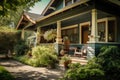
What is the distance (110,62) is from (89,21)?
5.94 metres

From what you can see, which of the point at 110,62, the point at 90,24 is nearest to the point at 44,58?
the point at 90,24

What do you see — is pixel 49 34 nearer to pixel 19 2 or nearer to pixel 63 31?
pixel 63 31

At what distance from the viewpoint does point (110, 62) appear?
300 inches

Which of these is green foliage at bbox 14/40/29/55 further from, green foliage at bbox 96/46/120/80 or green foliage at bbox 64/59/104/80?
green foliage at bbox 64/59/104/80

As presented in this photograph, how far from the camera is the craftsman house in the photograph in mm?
8844

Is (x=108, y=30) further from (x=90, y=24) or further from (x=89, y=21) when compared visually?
(x=90, y=24)

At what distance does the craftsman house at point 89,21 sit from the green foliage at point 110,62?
2.31 ft

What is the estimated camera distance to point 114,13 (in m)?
9.92

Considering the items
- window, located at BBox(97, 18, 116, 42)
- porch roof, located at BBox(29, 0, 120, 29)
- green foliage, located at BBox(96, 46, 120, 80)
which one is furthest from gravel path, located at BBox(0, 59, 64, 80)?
window, located at BBox(97, 18, 116, 42)

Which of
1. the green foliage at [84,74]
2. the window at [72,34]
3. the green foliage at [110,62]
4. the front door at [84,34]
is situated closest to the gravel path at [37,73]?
the green foliage at [84,74]

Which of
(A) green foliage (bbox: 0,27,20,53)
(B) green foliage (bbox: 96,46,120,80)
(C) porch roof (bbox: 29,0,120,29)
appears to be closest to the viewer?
(B) green foliage (bbox: 96,46,120,80)

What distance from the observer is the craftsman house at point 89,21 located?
8844 mm

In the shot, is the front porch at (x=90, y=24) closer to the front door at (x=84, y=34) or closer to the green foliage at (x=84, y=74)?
the front door at (x=84, y=34)

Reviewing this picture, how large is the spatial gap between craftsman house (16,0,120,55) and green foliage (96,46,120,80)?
70 cm
